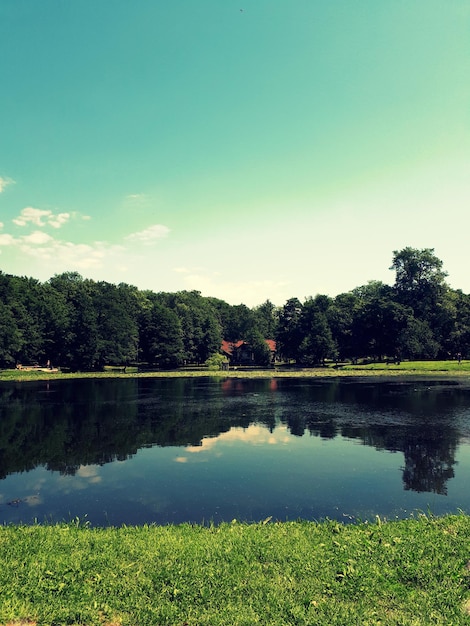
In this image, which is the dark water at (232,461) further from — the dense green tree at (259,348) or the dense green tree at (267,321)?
the dense green tree at (267,321)

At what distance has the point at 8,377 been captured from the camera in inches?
3155

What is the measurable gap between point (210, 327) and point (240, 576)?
111899 mm

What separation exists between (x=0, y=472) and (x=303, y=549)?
17.6 meters

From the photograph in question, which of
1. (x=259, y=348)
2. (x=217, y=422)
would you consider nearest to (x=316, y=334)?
(x=259, y=348)

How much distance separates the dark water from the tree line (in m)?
59.2

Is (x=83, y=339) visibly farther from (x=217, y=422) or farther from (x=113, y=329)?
(x=217, y=422)

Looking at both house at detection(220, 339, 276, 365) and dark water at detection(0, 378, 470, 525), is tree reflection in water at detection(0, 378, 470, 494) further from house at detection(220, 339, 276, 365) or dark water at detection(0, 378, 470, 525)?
house at detection(220, 339, 276, 365)

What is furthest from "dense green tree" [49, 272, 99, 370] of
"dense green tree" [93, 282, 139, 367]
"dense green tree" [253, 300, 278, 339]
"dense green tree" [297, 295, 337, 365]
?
"dense green tree" [253, 300, 278, 339]

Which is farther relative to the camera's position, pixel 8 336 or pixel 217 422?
pixel 8 336

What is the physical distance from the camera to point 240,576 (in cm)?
890

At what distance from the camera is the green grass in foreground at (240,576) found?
753cm

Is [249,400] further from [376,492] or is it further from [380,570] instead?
[380,570]

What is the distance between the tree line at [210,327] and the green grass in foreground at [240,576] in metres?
89.8

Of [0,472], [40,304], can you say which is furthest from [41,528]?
[40,304]
